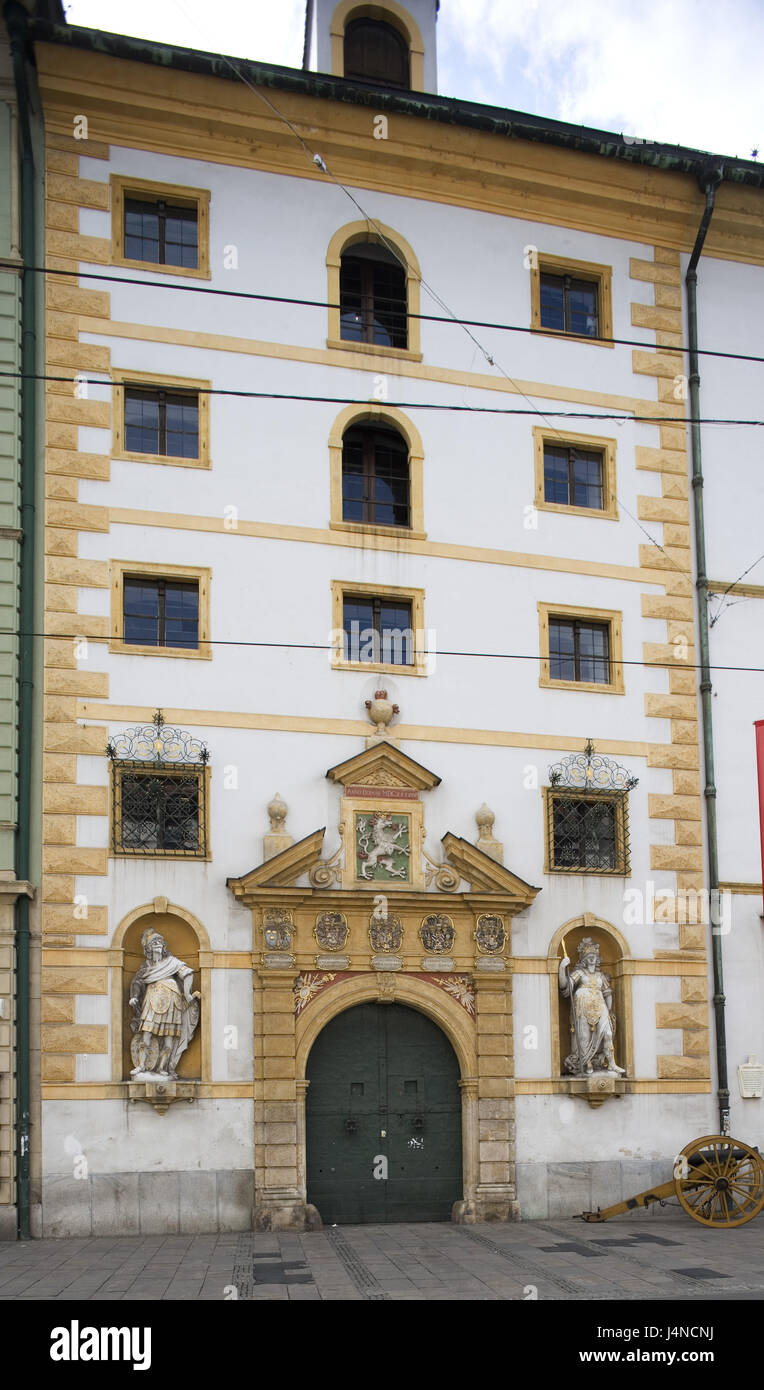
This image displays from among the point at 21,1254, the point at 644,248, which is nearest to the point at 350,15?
the point at 644,248

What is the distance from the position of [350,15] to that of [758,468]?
427 inches

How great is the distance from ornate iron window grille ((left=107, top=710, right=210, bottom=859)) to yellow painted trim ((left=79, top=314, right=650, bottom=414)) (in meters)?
5.99

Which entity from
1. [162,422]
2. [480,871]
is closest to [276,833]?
[480,871]

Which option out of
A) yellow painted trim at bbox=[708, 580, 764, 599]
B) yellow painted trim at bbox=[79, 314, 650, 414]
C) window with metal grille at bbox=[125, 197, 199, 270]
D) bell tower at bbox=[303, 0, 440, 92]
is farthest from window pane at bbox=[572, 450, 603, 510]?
window with metal grille at bbox=[125, 197, 199, 270]

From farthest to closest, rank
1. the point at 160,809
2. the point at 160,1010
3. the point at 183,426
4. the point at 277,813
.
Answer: the point at 183,426 < the point at 277,813 < the point at 160,809 < the point at 160,1010

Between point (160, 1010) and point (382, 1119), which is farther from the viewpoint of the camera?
point (382, 1119)

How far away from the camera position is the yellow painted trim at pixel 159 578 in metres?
24.3

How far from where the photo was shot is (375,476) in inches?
1064

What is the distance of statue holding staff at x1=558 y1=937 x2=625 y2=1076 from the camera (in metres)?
25.5

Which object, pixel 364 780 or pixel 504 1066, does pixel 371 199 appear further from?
pixel 504 1066

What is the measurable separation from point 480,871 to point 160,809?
5043 mm

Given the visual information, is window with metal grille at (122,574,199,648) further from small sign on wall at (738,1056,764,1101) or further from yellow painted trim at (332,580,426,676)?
small sign on wall at (738,1056,764,1101)

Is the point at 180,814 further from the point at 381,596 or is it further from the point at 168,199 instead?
the point at 168,199

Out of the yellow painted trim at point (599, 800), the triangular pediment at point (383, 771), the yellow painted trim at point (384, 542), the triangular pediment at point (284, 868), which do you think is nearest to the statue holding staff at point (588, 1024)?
the yellow painted trim at point (599, 800)
